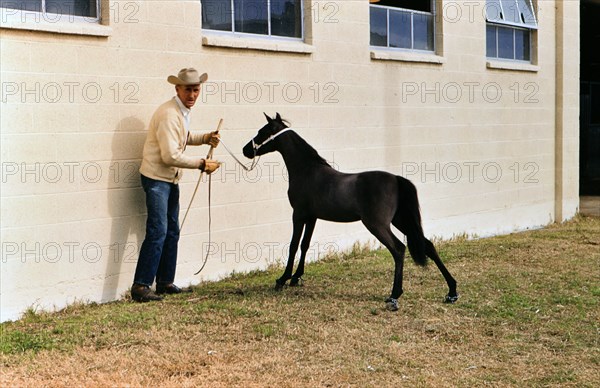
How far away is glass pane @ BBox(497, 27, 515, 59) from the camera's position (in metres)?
14.0

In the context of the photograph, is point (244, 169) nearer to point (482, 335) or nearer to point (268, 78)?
point (268, 78)

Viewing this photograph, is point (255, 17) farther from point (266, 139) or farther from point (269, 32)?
point (266, 139)

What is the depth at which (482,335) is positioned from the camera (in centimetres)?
709

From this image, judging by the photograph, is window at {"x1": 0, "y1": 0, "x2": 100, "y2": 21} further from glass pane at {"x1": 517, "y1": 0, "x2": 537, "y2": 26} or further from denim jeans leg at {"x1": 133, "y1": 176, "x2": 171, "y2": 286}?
glass pane at {"x1": 517, "y1": 0, "x2": 537, "y2": 26}

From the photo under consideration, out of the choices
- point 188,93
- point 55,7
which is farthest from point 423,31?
point 55,7

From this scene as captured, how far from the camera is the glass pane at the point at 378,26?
11445 mm

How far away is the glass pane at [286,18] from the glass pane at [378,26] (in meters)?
1.51

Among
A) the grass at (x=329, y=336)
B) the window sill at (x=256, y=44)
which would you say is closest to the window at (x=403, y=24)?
the window sill at (x=256, y=44)

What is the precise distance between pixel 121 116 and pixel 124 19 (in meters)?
0.94

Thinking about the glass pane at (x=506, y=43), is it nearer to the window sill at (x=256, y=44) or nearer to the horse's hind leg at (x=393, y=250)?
the window sill at (x=256, y=44)

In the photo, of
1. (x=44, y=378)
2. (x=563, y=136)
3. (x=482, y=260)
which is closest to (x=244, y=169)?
(x=482, y=260)

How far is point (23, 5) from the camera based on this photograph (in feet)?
24.6

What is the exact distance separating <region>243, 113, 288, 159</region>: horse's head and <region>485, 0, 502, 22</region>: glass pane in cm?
614

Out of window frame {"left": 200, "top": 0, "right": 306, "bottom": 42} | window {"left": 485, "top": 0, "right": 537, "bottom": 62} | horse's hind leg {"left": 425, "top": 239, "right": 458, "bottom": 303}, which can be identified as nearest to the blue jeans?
window frame {"left": 200, "top": 0, "right": 306, "bottom": 42}
